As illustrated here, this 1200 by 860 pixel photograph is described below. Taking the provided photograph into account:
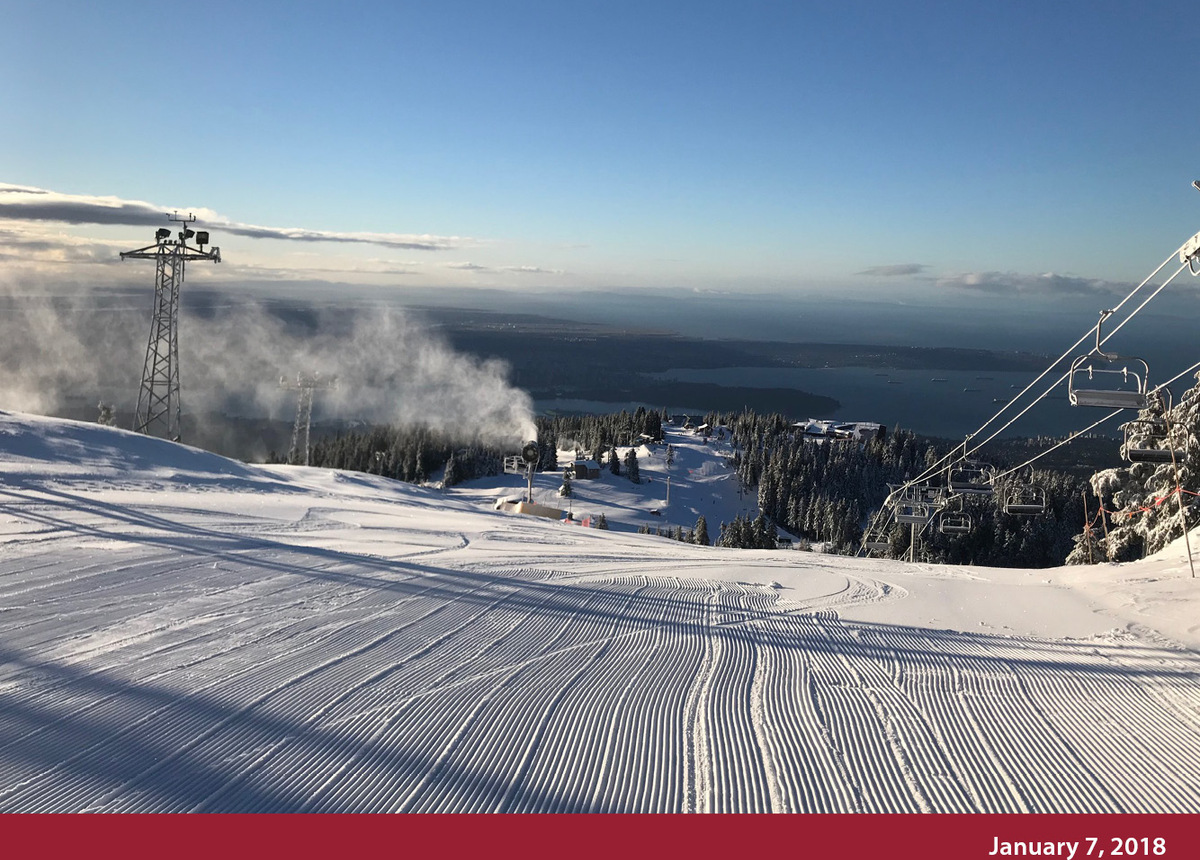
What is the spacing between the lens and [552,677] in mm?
8672

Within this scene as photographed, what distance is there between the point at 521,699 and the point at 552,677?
2.66ft

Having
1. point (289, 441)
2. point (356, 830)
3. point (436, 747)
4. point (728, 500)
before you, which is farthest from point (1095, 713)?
point (289, 441)

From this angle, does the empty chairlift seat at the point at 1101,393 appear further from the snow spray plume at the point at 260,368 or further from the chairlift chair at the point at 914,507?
the snow spray plume at the point at 260,368

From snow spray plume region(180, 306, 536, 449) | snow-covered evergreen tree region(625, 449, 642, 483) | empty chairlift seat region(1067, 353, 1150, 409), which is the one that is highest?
empty chairlift seat region(1067, 353, 1150, 409)

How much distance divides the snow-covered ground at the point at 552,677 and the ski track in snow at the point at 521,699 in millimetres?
39

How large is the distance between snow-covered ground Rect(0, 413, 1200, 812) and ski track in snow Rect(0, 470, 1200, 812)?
39 millimetres

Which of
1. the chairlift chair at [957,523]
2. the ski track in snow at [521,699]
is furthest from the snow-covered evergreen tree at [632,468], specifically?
the ski track in snow at [521,699]

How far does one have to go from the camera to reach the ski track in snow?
20.0 feet

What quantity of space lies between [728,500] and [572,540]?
62182 mm

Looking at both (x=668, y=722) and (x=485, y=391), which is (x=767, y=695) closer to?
(x=668, y=722)

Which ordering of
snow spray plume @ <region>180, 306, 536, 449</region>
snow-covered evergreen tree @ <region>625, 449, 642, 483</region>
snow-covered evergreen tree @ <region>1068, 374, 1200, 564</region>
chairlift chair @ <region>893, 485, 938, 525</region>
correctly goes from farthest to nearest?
snow spray plume @ <region>180, 306, 536, 449</region>
snow-covered evergreen tree @ <region>625, 449, 642, 483</region>
chairlift chair @ <region>893, 485, 938, 525</region>
snow-covered evergreen tree @ <region>1068, 374, 1200, 564</region>

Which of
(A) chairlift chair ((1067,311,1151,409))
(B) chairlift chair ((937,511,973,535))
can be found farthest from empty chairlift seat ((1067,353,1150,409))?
(B) chairlift chair ((937,511,973,535))

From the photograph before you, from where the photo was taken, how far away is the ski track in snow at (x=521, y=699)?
240 inches

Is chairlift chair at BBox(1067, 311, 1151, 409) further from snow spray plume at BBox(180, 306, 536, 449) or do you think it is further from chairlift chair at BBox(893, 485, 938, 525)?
snow spray plume at BBox(180, 306, 536, 449)
